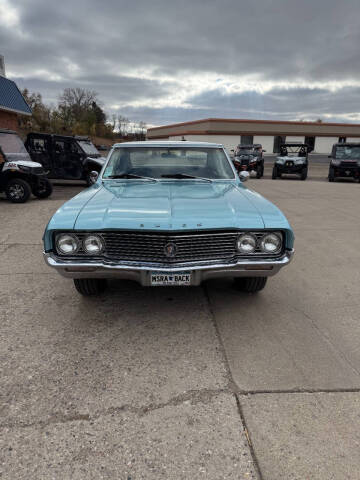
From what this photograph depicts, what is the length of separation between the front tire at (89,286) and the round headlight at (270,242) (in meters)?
1.59

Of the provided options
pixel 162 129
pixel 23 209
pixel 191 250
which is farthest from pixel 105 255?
pixel 162 129

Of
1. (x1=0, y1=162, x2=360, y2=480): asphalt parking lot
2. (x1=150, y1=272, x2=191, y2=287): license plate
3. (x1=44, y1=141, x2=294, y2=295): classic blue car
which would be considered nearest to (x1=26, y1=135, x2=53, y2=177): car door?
(x1=0, y1=162, x2=360, y2=480): asphalt parking lot

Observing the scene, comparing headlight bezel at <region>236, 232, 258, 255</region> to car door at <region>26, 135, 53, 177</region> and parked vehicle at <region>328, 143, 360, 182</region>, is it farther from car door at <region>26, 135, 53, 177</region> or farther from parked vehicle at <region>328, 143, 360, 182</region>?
parked vehicle at <region>328, 143, 360, 182</region>

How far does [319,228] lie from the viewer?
6961mm

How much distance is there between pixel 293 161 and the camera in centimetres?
1788

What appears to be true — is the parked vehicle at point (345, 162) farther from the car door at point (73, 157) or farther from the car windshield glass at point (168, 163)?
the car windshield glass at point (168, 163)

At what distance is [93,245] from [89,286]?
0.75 metres

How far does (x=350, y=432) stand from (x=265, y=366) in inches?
26.6

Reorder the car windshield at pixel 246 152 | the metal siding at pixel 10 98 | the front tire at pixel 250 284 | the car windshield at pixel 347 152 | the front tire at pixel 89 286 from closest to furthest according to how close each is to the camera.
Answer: the front tire at pixel 89 286 < the front tire at pixel 250 284 < the car windshield at pixel 347 152 < the metal siding at pixel 10 98 < the car windshield at pixel 246 152

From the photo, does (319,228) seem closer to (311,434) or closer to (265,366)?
(265,366)

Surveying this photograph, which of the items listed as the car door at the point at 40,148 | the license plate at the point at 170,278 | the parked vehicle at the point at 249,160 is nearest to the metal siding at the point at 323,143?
the parked vehicle at the point at 249,160

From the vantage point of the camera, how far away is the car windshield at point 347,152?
17.2 meters

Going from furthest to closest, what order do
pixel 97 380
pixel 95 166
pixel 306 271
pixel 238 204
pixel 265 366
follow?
pixel 95 166 → pixel 306 271 → pixel 238 204 → pixel 265 366 → pixel 97 380

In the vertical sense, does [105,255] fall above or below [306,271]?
above
